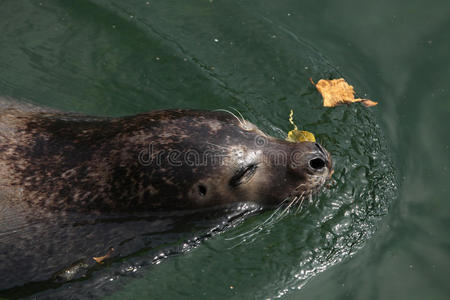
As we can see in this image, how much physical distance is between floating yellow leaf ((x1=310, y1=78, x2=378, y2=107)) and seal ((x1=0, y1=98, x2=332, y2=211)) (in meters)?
2.06

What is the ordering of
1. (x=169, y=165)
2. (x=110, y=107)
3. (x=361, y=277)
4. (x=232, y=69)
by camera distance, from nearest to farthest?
1. (x=169, y=165)
2. (x=361, y=277)
3. (x=110, y=107)
4. (x=232, y=69)

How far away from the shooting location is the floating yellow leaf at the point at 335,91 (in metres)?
6.69

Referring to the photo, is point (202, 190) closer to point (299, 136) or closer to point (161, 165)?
point (161, 165)

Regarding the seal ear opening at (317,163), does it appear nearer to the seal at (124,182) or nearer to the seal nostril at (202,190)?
the seal at (124,182)

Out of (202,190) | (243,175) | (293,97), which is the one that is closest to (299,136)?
(293,97)

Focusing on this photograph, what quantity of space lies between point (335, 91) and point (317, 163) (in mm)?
2346

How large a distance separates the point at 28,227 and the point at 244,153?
1.86 m

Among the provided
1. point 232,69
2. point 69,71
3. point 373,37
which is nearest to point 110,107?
point 69,71

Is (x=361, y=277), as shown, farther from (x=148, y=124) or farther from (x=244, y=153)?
(x=148, y=124)

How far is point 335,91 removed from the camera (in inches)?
268

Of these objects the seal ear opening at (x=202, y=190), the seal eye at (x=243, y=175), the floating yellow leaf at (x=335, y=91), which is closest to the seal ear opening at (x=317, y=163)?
the seal eye at (x=243, y=175)

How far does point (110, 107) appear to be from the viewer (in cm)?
652

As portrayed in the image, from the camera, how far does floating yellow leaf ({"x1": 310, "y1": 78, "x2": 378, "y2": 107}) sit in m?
6.69

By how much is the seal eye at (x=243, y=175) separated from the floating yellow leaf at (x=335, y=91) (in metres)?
2.43
